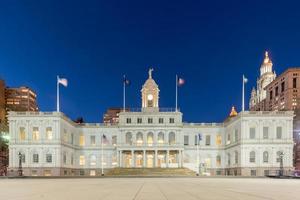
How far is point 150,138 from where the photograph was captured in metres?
91.9

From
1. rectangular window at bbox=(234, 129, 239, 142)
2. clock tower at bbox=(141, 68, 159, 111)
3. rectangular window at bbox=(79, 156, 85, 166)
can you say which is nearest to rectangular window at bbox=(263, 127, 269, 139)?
rectangular window at bbox=(234, 129, 239, 142)

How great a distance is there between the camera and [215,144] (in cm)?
9450

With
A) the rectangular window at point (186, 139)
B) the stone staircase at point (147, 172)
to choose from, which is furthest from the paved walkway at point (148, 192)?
the rectangular window at point (186, 139)

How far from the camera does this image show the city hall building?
7862 centimetres

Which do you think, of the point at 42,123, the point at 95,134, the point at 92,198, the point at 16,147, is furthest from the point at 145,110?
the point at 92,198

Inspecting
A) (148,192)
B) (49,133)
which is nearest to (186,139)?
(49,133)

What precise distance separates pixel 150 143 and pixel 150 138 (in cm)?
160

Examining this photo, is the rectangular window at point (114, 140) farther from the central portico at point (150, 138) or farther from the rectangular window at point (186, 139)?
the rectangular window at point (186, 139)

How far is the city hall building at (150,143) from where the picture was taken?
78.6 meters

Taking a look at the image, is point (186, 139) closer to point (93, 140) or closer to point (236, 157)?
point (236, 157)

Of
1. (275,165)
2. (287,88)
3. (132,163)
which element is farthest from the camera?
(287,88)

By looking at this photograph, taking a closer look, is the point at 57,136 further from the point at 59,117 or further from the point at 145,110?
the point at 145,110

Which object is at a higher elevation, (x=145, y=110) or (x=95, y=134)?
(x=145, y=110)

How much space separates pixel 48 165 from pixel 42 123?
10.1 metres
